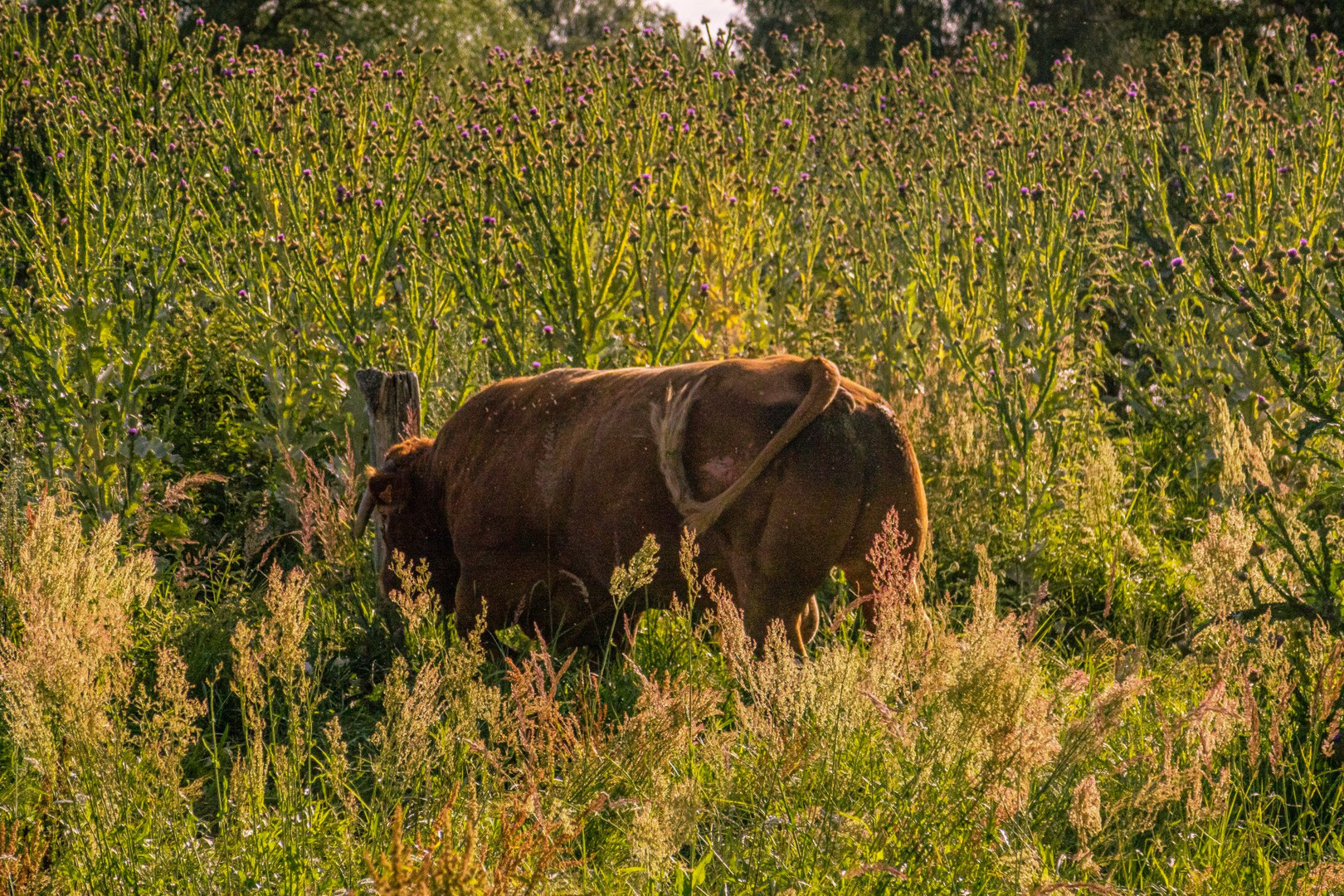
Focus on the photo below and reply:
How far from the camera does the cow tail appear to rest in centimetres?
388

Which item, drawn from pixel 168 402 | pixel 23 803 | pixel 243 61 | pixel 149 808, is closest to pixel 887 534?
pixel 149 808

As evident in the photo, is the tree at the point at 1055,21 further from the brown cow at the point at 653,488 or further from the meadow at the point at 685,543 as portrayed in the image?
the brown cow at the point at 653,488

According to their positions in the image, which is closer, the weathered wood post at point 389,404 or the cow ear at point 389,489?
the cow ear at point 389,489

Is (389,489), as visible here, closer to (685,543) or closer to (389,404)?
(389,404)

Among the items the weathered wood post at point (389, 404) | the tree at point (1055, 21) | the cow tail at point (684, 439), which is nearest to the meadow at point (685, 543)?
the cow tail at point (684, 439)

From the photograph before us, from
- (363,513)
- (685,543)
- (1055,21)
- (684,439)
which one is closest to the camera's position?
(685,543)

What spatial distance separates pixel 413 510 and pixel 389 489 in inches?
5.6

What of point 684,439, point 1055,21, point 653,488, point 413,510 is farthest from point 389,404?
point 1055,21

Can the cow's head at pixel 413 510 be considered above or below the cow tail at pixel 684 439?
below

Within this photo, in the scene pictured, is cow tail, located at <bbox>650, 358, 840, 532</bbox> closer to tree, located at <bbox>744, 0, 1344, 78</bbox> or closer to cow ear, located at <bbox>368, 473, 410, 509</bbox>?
cow ear, located at <bbox>368, 473, 410, 509</bbox>

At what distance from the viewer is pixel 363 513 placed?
16.2 ft

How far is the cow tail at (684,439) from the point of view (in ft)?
12.7

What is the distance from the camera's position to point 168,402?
7.54m

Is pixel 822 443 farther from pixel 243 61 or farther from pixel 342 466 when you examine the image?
pixel 243 61
